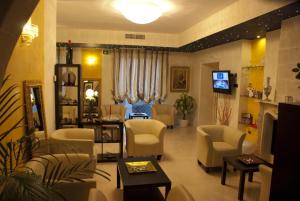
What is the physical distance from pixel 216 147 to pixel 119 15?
359cm

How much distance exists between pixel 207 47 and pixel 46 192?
6950 mm

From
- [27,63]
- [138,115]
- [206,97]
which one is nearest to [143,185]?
[27,63]

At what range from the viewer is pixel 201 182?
12.5 feet

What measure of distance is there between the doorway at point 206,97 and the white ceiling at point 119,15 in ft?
5.96

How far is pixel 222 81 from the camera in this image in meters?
6.41

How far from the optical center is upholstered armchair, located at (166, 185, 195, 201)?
191 cm

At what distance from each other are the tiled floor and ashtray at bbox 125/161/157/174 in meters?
0.48

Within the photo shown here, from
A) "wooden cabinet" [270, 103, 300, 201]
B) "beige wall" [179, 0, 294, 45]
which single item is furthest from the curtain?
"wooden cabinet" [270, 103, 300, 201]

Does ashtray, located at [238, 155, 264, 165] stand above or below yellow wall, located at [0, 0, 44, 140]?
below

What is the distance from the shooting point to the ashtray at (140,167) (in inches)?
122

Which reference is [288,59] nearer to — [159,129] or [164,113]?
[159,129]

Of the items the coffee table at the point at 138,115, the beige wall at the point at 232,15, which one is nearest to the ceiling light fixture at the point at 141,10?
the beige wall at the point at 232,15

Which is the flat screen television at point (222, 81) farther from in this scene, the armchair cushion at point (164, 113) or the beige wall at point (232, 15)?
the armchair cushion at point (164, 113)

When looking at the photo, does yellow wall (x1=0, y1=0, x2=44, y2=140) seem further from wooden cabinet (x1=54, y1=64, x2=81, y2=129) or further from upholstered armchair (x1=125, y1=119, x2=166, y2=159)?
upholstered armchair (x1=125, y1=119, x2=166, y2=159)
